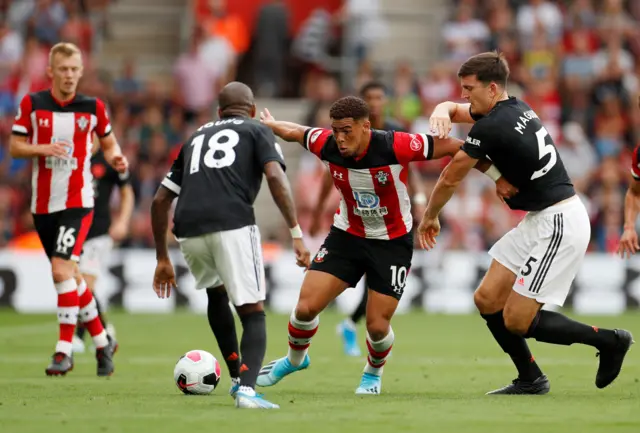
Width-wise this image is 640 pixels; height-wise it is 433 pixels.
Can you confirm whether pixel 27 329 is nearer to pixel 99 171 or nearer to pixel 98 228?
pixel 98 228

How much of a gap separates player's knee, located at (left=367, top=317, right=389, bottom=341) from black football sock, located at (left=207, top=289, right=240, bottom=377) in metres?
1.05

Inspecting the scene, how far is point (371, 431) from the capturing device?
281 inches

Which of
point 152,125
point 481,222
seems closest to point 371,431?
point 481,222

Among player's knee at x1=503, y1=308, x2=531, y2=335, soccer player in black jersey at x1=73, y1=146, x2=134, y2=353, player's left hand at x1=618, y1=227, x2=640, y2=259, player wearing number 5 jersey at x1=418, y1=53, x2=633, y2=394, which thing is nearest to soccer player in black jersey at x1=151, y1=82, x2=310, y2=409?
player wearing number 5 jersey at x1=418, y1=53, x2=633, y2=394

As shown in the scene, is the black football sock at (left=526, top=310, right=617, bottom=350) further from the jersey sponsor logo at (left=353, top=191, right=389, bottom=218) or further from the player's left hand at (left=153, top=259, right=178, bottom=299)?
the player's left hand at (left=153, top=259, right=178, bottom=299)

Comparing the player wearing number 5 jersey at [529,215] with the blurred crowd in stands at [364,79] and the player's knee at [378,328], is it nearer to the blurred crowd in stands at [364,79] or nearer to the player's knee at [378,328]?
the player's knee at [378,328]

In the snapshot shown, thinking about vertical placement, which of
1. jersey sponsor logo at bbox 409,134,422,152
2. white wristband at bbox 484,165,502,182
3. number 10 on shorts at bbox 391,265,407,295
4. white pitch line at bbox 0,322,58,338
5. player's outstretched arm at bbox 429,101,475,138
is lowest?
white pitch line at bbox 0,322,58,338

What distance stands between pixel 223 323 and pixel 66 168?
289cm

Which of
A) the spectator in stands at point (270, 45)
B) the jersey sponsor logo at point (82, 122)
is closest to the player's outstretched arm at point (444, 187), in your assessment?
the jersey sponsor logo at point (82, 122)

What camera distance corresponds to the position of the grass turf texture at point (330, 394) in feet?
24.5

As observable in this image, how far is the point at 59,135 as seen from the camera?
36.8ft

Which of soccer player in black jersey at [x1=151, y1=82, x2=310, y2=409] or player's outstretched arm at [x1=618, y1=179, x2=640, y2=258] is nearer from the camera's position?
soccer player in black jersey at [x1=151, y1=82, x2=310, y2=409]

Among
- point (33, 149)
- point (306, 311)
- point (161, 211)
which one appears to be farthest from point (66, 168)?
point (306, 311)

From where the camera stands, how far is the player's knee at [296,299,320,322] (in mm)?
9484
